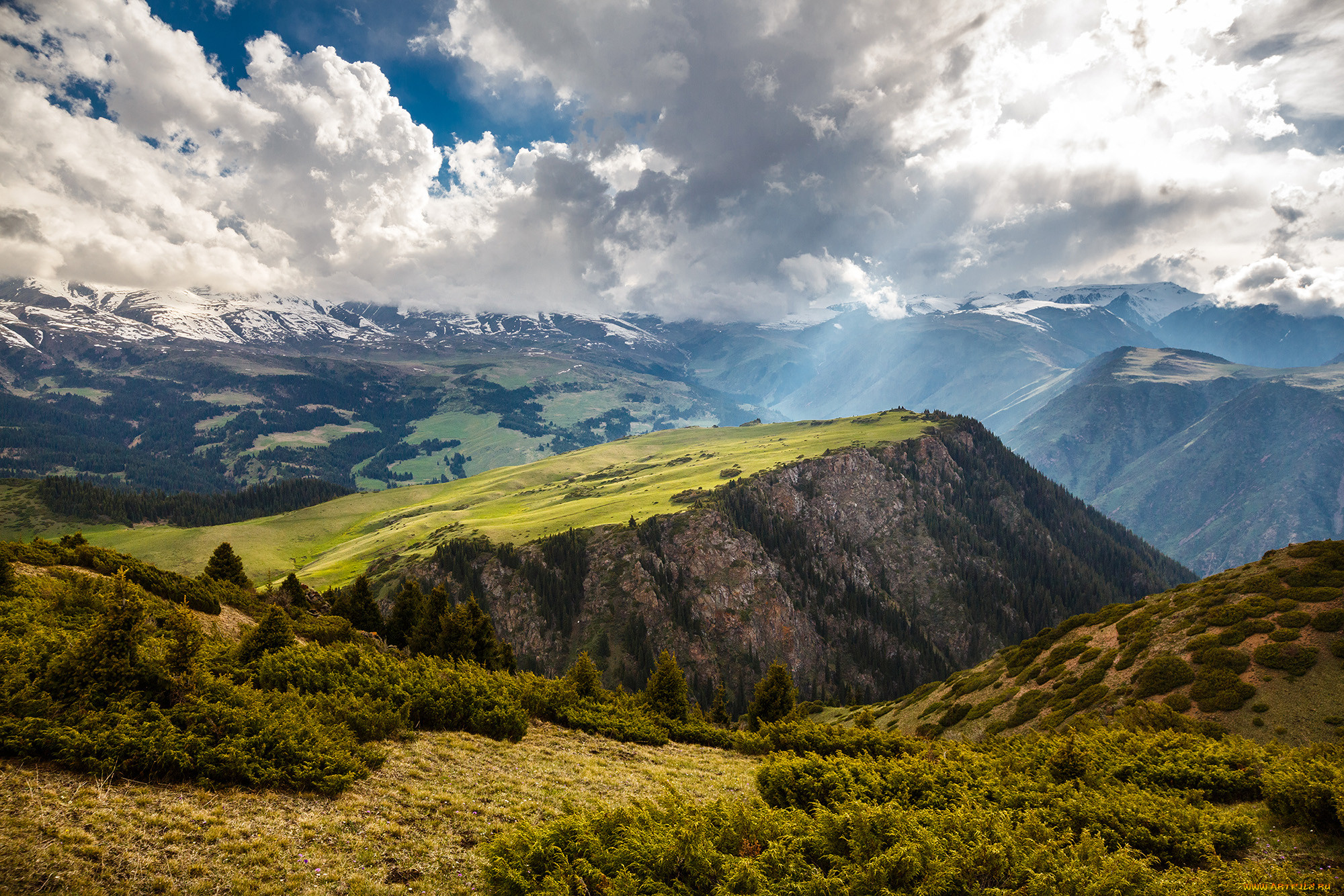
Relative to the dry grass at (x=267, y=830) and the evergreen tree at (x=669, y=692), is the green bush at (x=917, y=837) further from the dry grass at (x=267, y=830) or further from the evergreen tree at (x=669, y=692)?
the evergreen tree at (x=669, y=692)

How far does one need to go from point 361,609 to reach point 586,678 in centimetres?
3481

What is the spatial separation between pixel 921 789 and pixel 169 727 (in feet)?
90.8

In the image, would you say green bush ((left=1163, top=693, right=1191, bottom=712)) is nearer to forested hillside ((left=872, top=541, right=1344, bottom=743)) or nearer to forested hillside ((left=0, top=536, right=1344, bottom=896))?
forested hillside ((left=872, top=541, right=1344, bottom=743))

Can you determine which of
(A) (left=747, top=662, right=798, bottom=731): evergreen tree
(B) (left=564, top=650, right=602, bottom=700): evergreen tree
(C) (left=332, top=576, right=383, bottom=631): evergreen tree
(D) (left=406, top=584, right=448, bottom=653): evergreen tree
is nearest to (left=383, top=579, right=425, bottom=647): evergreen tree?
(D) (left=406, top=584, right=448, bottom=653): evergreen tree

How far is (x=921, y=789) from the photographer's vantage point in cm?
2306

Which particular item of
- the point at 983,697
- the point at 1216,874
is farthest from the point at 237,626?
the point at 983,697

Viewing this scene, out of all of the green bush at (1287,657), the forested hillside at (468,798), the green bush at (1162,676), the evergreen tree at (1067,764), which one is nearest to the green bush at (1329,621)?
the green bush at (1287,657)

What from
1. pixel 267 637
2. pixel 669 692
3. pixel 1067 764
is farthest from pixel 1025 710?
pixel 267 637

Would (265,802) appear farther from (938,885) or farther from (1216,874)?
(1216,874)

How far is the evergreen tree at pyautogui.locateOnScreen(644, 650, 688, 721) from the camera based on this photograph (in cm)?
5341

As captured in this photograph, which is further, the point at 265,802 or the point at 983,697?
the point at 983,697

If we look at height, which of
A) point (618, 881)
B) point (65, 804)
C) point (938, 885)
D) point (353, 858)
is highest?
point (65, 804)

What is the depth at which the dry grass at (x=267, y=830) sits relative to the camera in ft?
41.1

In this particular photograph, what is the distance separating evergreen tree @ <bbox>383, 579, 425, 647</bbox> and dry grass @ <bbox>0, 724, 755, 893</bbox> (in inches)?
1691
